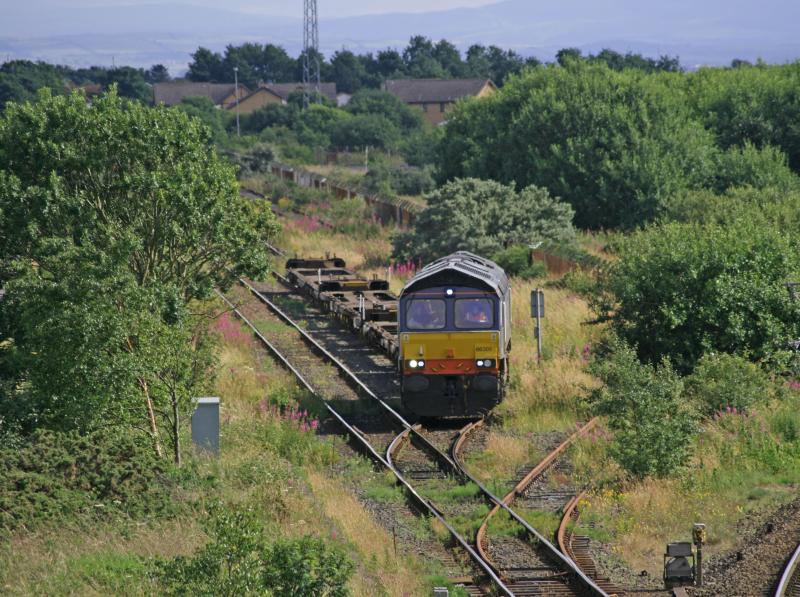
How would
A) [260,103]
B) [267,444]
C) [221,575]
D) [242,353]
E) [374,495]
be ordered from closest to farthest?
[221,575] < [374,495] < [267,444] < [242,353] < [260,103]

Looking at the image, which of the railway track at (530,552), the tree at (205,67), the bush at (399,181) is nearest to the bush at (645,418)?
the railway track at (530,552)

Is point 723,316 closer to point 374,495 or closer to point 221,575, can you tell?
point 374,495

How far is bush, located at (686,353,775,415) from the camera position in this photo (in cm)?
2048

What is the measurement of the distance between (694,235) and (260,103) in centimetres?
11352

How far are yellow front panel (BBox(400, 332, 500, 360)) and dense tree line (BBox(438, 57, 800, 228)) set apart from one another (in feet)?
94.2

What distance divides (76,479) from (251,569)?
17.2 ft

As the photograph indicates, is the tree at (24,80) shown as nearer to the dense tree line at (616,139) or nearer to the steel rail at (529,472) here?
the dense tree line at (616,139)

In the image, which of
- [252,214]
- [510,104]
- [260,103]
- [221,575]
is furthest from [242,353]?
[260,103]

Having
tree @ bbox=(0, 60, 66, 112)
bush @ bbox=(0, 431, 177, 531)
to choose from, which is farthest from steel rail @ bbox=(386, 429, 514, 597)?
tree @ bbox=(0, 60, 66, 112)

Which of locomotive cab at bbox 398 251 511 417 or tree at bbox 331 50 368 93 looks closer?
locomotive cab at bbox 398 251 511 417

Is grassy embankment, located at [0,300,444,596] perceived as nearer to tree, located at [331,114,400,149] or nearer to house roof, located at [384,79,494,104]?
tree, located at [331,114,400,149]

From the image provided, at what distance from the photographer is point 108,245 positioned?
19703 millimetres

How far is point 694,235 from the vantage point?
24.7 meters

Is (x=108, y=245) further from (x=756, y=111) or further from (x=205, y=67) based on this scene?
(x=205, y=67)
